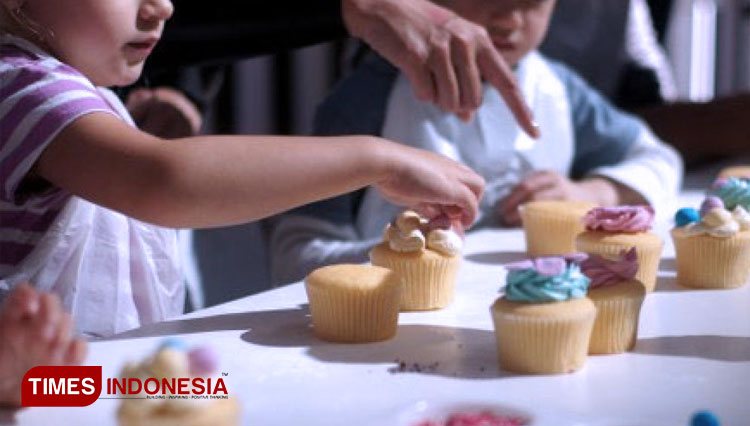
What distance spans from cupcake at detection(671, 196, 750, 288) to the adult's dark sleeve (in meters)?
0.65

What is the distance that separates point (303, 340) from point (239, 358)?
0.09 m

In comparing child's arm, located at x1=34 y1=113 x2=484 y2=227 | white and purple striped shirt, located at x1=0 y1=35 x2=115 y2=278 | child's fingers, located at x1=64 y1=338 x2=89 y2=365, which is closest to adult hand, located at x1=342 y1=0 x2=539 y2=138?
child's arm, located at x1=34 y1=113 x2=484 y2=227

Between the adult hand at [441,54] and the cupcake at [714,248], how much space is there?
302mm

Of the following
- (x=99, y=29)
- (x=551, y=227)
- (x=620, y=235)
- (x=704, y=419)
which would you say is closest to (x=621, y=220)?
(x=620, y=235)

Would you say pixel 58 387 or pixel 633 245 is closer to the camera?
Result: pixel 58 387

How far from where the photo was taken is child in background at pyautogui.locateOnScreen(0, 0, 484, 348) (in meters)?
0.99

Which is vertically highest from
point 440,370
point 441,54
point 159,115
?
point 441,54

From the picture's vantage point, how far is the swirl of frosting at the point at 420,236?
1.20 metres

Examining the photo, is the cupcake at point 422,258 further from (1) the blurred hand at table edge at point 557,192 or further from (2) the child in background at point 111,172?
(1) the blurred hand at table edge at point 557,192

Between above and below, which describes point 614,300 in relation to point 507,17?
below

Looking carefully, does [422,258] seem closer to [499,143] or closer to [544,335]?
[544,335]

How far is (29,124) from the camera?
1035mm

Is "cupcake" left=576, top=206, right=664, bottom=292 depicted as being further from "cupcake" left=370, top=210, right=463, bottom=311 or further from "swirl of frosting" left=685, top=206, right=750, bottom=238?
"cupcake" left=370, top=210, right=463, bottom=311

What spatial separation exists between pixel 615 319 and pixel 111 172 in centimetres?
47
